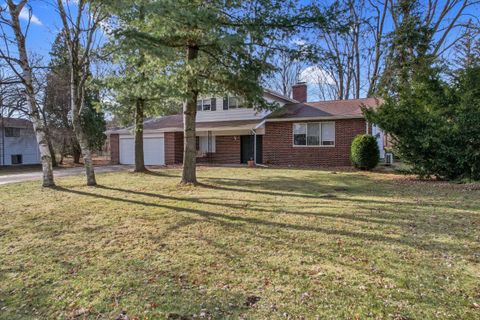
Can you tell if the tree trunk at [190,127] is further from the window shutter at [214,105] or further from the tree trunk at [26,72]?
the window shutter at [214,105]

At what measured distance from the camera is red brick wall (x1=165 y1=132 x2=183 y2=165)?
20.6 metres

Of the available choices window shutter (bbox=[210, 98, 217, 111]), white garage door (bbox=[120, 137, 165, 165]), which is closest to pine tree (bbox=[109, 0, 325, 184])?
window shutter (bbox=[210, 98, 217, 111])

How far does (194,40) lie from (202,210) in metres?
4.98

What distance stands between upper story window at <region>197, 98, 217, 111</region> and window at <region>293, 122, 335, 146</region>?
6180 millimetres

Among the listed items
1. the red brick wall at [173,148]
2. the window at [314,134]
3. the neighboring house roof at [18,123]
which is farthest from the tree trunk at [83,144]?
the neighboring house roof at [18,123]

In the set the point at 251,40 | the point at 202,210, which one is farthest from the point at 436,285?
the point at 251,40

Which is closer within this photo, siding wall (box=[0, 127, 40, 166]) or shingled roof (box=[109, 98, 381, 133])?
shingled roof (box=[109, 98, 381, 133])

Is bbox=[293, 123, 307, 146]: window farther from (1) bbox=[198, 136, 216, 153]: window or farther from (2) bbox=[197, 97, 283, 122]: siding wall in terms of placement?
(1) bbox=[198, 136, 216, 153]: window

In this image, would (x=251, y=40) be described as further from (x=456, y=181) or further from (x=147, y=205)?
(x=456, y=181)

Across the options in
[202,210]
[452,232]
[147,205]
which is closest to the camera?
[452,232]

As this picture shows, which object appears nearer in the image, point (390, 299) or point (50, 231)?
point (390, 299)

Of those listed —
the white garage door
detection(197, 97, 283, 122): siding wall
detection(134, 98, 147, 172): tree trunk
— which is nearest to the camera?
detection(134, 98, 147, 172): tree trunk

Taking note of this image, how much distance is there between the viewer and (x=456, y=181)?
10375mm

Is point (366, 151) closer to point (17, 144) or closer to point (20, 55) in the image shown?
point (20, 55)
